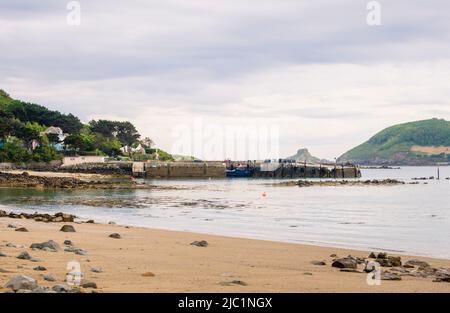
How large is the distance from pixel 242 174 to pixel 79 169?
124ft

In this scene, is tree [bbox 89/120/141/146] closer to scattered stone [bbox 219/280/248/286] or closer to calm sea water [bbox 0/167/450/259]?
calm sea water [bbox 0/167/450/259]

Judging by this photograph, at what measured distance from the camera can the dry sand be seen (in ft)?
35.1

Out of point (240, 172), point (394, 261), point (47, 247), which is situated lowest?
point (394, 261)

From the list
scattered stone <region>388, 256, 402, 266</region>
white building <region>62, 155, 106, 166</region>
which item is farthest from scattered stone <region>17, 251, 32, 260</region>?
white building <region>62, 155, 106, 166</region>

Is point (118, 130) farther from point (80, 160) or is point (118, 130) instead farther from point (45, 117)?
point (80, 160)

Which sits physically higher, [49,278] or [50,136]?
[50,136]

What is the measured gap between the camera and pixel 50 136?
139m

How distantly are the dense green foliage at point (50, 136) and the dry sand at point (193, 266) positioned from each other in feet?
349

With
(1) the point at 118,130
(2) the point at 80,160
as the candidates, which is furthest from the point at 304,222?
(1) the point at 118,130

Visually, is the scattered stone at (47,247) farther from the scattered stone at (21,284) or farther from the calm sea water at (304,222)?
the calm sea water at (304,222)

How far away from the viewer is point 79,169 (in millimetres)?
115125

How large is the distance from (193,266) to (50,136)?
13180 centimetres

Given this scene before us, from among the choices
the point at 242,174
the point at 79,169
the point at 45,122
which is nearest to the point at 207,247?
the point at 79,169
